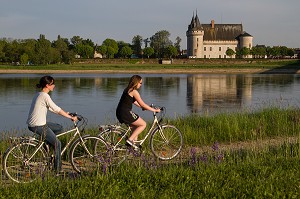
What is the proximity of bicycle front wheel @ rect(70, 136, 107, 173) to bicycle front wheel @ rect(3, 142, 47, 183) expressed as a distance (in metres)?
0.45

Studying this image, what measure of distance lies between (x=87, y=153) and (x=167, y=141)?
1601 millimetres

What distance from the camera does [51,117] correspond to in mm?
15766

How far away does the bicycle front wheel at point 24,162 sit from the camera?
557 cm

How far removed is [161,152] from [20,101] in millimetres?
16666

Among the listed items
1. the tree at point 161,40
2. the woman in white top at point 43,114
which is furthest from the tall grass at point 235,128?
the tree at point 161,40

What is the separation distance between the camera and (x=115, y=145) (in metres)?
6.44

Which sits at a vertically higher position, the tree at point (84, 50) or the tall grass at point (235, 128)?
the tree at point (84, 50)

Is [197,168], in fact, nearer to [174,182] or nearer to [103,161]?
[174,182]

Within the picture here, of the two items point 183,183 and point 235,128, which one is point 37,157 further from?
point 235,128

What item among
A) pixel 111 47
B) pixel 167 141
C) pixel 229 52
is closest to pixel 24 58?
pixel 111 47

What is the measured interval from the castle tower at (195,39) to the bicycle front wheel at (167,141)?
109166mm

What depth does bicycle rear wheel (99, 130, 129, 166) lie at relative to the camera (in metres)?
6.29

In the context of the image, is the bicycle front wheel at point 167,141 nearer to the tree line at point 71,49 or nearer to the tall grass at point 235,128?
the tall grass at point 235,128

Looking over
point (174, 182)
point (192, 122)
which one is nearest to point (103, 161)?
point (174, 182)
